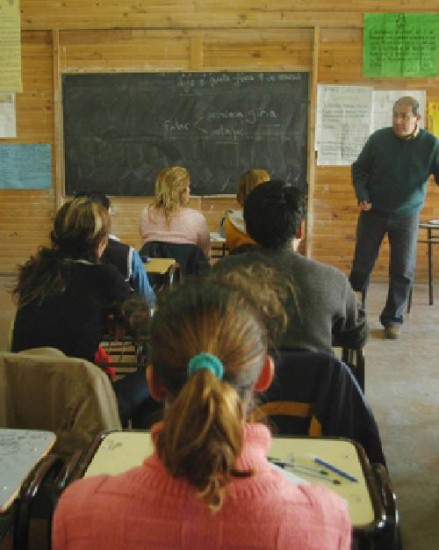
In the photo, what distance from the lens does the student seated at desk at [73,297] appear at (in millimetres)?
2336

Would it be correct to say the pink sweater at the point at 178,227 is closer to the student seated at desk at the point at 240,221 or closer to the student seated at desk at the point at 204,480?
the student seated at desk at the point at 240,221

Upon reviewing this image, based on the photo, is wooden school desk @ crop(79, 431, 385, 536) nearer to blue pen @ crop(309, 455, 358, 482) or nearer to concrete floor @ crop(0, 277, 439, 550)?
blue pen @ crop(309, 455, 358, 482)

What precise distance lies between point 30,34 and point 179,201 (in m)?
3.05

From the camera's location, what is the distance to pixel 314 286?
2.08 m

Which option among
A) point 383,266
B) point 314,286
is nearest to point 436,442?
point 314,286

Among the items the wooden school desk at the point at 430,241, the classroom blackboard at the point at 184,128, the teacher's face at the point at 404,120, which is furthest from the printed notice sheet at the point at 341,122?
the teacher's face at the point at 404,120

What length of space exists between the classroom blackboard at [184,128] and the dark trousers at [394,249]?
1.65m

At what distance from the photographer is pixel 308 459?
1477 mm

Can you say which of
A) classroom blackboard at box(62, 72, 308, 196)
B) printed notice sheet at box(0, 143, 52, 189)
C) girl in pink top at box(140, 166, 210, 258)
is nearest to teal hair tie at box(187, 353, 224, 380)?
girl in pink top at box(140, 166, 210, 258)

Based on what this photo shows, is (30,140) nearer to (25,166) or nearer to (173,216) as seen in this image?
(25,166)

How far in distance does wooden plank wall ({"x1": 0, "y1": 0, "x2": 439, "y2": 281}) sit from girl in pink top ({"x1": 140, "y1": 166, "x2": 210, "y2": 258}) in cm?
211

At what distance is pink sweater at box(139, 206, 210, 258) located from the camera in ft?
14.3

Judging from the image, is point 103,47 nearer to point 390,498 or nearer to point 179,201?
point 179,201

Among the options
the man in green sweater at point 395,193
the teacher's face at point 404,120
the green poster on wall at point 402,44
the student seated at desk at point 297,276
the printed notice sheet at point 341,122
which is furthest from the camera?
the printed notice sheet at point 341,122
